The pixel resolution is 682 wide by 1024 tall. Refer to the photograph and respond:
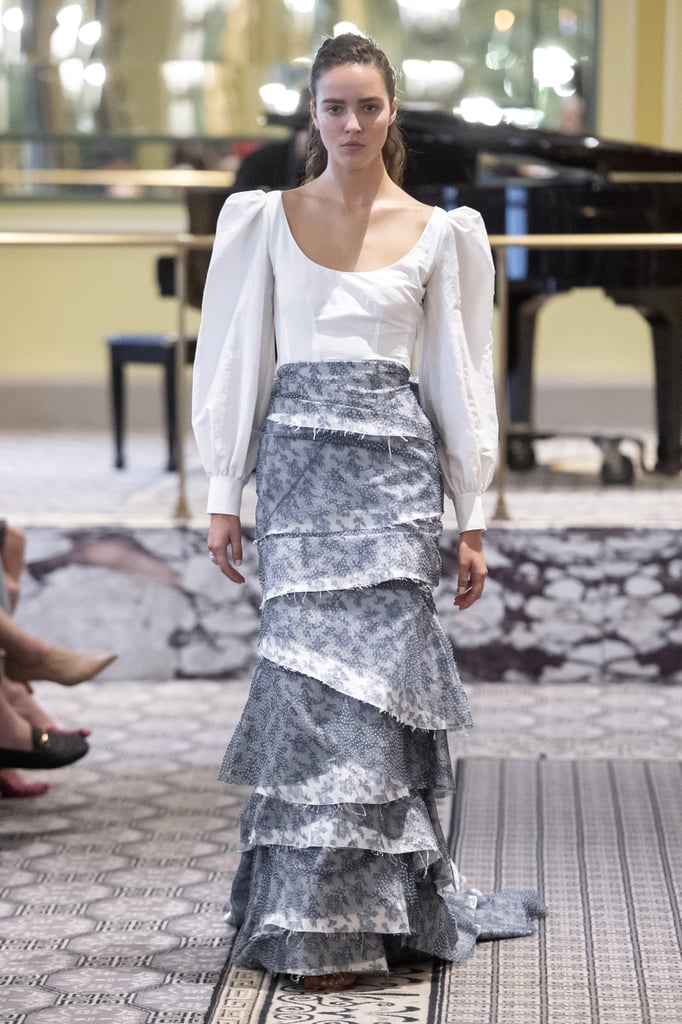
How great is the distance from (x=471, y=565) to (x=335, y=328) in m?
0.45

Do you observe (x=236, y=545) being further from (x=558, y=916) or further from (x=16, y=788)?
(x=16, y=788)

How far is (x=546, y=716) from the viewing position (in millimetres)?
4273

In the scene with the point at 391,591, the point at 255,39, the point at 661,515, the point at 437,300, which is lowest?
the point at 661,515

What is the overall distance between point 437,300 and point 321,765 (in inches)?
30.1

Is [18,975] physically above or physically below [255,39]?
below

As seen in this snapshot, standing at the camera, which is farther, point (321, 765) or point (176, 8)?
point (176, 8)

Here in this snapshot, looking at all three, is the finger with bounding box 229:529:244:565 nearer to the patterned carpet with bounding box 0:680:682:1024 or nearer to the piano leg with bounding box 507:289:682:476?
the patterned carpet with bounding box 0:680:682:1024

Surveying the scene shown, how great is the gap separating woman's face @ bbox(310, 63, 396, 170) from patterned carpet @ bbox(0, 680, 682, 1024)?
51.9 inches

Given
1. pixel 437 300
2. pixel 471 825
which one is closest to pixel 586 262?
pixel 471 825

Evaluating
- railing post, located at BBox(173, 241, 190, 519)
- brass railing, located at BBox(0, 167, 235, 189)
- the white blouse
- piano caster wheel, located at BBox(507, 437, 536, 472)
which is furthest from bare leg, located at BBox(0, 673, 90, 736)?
brass railing, located at BBox(0, 167, 235, 189)

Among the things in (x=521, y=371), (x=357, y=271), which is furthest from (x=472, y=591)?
(x=521, y=371)

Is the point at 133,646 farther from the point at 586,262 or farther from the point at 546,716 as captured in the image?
the point at 586,262

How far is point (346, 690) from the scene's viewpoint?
98.8 inches

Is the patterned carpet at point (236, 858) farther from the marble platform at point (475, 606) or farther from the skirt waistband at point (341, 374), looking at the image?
the skirt waistband at point (341, 374)
